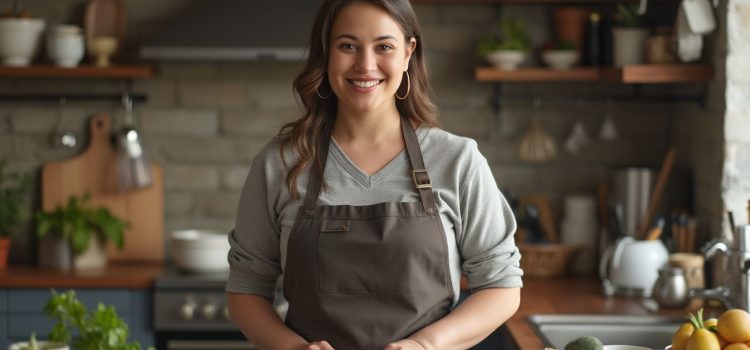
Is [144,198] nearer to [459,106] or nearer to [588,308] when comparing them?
[459,106]

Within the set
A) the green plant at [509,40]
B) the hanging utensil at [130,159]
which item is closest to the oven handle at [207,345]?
the hanging utensil at [130,159]

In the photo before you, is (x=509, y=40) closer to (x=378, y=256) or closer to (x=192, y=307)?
(x=192, y=307)

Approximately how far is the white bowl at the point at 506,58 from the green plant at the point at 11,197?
1873 millimetres

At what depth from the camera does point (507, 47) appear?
156 inches

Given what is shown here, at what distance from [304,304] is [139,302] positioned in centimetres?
189

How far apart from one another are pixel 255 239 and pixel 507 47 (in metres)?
2.08

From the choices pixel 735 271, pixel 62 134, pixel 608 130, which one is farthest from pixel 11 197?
pixel 735 271

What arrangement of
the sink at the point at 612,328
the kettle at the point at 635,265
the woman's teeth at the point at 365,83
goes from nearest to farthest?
the woman's teeth at the point at 365,83, the sink at the point at 612,328, the kettle at the point at 635,265

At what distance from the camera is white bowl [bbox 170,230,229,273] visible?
3.86 meters

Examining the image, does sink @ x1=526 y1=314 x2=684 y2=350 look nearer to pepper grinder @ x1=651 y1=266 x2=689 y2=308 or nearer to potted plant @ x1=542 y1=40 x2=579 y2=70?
pepper grinder @ x1=651 y1=266 x2=689 y2=308

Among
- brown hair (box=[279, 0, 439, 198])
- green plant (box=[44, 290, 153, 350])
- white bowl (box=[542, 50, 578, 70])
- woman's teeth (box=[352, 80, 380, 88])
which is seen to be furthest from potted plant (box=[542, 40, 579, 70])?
green plant (box=[44, 290, 153, 350])

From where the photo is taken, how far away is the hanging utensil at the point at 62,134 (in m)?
4.20

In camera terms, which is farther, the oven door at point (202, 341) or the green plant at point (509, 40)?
the green plant at point (509, 40)

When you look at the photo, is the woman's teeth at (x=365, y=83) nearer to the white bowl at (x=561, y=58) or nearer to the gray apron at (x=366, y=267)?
the gray apron at (x=366, y=267)
